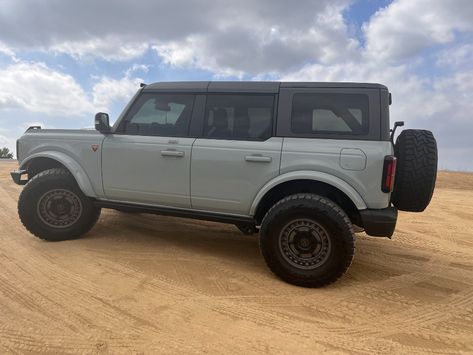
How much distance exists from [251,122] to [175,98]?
109 centimetres

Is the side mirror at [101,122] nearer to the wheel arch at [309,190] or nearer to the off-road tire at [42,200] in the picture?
the off-road tire at [42,200]

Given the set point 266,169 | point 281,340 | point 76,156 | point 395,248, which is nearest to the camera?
point 281,340

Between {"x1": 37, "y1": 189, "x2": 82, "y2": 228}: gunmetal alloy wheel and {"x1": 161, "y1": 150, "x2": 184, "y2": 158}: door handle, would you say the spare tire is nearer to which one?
{"x1": 161, "y1": 150, "x2": 184, "y2": 158}: door handle

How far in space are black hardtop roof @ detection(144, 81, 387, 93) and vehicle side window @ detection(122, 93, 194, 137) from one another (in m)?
0.12

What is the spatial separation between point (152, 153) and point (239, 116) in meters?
1.15

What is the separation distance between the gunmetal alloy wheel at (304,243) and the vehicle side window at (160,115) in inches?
67.7

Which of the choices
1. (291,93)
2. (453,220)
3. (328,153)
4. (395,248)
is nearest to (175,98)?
(291,93)

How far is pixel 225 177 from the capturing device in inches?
162

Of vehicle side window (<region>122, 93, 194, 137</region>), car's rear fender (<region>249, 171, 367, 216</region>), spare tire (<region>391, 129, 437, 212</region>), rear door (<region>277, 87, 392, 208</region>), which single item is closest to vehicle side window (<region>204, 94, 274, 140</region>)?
rear door (<region>277, 87, 392, 208</region>)

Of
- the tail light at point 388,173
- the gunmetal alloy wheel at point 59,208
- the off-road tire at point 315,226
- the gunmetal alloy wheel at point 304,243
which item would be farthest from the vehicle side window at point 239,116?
the gunmetal alloy wheel at point 59,208

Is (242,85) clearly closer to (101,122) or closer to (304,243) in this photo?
(101,122)

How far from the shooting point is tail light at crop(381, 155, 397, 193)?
11.6 ft

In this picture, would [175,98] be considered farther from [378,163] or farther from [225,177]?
[378,163]

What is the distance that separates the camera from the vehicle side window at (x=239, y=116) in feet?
13.6
